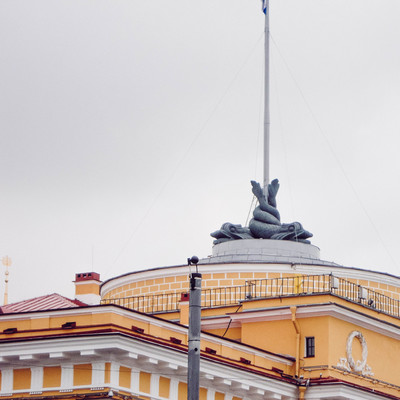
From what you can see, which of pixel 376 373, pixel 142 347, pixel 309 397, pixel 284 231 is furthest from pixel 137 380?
pixel 284 231

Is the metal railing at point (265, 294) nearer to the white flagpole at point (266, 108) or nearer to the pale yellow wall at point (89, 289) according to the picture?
the pale yellow wall at point (89, 289)

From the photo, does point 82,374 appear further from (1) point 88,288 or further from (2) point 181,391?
(1) point 88,288

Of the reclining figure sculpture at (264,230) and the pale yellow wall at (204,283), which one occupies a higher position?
the reclining figure sculpture at (264,230)

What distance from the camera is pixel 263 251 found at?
41.9 m

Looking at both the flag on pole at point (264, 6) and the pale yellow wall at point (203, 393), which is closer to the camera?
the pale yellow wall at point (203, 393)

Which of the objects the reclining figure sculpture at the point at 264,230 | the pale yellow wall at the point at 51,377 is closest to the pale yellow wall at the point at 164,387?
the pale yellow wall at the point at 51,377

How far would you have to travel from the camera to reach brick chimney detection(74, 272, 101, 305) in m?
43.8

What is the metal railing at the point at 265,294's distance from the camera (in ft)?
127

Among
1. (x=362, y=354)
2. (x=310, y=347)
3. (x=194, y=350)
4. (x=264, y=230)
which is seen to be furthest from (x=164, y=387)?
(x=264, y=230)

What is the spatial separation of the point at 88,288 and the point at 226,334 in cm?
848

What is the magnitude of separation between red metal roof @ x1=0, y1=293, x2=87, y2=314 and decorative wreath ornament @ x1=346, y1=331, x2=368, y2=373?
7597 mm

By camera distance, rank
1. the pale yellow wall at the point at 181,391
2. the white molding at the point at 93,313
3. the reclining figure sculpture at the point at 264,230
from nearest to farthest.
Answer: the white molding at the point at 93,313, the pale yellow wall at the point at 181,391, the reclining figure sculpture at the point at 264,230

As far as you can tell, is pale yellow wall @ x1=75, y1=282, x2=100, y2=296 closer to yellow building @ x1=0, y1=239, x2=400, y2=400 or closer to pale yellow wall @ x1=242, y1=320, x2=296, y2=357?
yellow building @ x1=0, y1=239, x2=400, y2=400

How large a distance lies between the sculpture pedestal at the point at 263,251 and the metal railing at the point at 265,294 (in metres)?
1.40
